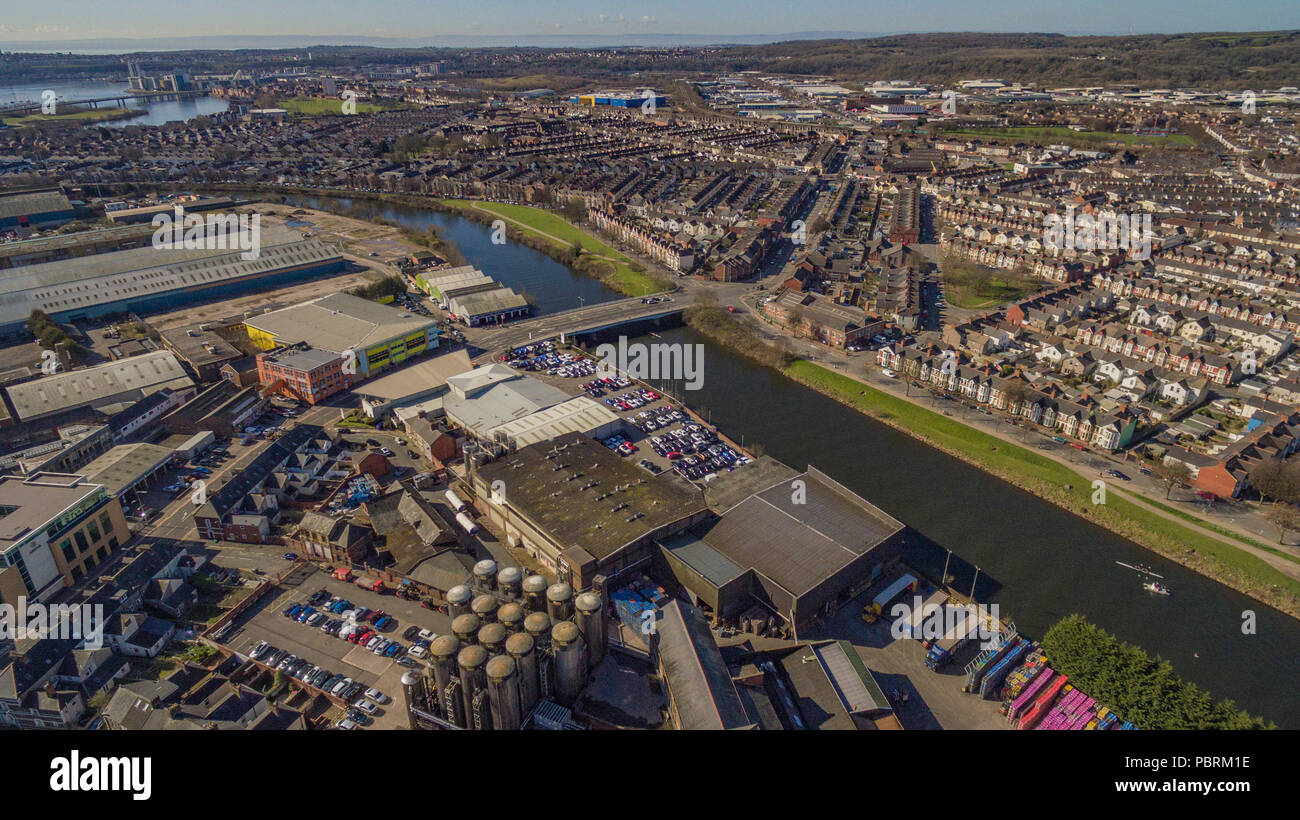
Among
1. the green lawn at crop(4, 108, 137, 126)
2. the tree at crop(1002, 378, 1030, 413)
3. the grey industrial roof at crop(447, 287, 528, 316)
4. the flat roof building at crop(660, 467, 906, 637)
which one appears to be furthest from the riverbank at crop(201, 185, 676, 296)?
the green lawn at crop(4, 108, 137, 126)

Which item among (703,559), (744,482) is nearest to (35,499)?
(703,559)

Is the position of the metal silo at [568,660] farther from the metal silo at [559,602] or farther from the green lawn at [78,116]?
the green lawn at [78,116]

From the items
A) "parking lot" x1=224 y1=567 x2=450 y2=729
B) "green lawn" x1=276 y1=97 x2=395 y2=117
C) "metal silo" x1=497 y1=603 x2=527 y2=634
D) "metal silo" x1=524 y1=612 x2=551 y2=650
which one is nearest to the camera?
"metal silo" x1=524 y1=612 x2=551 y2=650

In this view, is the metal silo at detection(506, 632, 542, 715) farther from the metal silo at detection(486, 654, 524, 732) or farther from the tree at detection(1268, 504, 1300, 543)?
the tree at detection(1268, 504, 1300, 543)

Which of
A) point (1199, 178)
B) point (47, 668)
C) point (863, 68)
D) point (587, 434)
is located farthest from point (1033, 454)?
point (863, 68)

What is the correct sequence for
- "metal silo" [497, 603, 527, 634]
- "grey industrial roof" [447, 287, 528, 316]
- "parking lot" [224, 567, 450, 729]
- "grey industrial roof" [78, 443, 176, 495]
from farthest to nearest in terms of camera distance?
"grey industrial roof" [447, 287, 528, 316], "grey industrial roof" [78, 443, 176, 495], "parking lot" [224, 567, 450, 729], "metal silo" [497, 603, 527, 634]

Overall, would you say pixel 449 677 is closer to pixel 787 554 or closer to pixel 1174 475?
pixel 787 554

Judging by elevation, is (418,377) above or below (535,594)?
above
